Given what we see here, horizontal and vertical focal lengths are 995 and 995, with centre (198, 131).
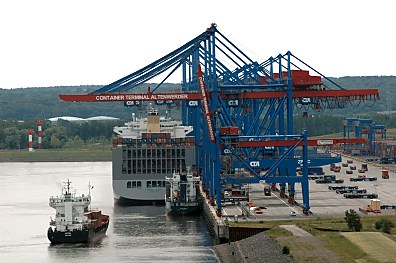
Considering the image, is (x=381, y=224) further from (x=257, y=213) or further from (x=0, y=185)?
(x=0, y=185)

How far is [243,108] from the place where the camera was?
91000 millimetres

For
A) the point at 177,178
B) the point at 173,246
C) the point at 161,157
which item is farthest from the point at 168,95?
the point at 173,246

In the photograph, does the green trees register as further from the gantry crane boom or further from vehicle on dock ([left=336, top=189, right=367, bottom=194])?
vehicle on dock ([left=336, top=189, right=367, bottom=194])

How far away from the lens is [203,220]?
257 feet

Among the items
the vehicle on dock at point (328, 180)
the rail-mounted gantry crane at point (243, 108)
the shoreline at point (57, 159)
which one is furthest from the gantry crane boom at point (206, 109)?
the shoreline at point (57, 159)

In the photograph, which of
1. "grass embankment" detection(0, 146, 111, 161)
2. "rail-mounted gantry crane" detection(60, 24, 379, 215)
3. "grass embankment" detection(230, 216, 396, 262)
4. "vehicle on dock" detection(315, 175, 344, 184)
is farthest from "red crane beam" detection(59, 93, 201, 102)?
"grass embankment" detection(0, 146, 111, 161)

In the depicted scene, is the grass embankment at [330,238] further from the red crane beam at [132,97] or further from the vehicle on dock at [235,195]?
the red crane beam at [132,97]

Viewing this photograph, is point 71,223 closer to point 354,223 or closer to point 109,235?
point 109,235

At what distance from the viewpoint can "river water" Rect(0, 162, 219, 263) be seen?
198 feet

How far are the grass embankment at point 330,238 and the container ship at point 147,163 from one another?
89.4ft

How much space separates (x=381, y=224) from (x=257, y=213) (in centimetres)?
1273

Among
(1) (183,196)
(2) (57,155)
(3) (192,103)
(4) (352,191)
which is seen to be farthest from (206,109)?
(2) (57,155)

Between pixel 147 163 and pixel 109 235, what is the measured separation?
2352 cm

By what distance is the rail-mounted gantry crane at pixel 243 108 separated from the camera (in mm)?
73875
